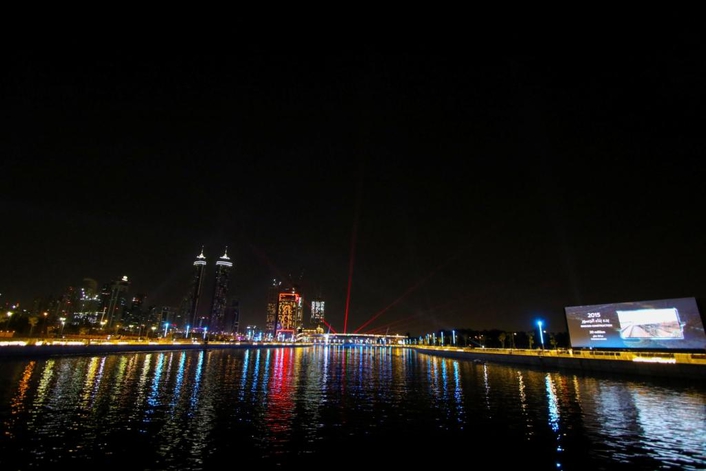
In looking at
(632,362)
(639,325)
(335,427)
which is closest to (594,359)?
(632,362)

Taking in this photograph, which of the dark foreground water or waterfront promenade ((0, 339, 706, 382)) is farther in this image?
waterfront promenade ((0, 339, 706, 382))

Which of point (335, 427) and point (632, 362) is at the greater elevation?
point (632, 362)

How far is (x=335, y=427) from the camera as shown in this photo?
20.9 meters

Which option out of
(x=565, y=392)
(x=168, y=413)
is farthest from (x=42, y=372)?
(x=565, y=392)

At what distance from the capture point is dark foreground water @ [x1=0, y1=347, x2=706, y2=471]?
15289mm

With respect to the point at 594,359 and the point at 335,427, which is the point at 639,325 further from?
the point at 335,427

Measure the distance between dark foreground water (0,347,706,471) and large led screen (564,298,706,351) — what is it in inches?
971

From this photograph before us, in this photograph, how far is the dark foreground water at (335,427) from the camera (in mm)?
15289

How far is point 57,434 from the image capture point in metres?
17.7

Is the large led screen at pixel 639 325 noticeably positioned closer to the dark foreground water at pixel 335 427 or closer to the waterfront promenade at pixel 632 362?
the waterfront promenade at pixel 632 362

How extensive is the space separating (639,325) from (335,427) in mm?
58716

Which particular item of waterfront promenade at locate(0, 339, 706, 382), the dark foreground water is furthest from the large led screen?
the dark foreground water

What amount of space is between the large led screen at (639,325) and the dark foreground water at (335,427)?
2466 cm

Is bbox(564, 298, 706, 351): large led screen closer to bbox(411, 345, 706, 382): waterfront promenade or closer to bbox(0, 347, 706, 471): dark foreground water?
bbox(411, 345, 706, 382): waterfront promenade
